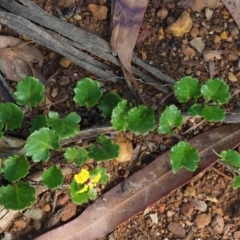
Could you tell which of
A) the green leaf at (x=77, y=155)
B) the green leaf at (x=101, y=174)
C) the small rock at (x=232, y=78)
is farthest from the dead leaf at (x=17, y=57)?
the small rock at (x=232, y=78)

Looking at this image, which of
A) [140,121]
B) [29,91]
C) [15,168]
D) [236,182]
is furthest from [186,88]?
[15,168]

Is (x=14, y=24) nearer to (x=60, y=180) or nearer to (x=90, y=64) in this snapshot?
(x=90, y=64)

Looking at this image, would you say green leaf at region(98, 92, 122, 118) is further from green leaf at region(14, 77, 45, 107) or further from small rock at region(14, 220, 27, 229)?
small rock at region(14, 220, 27, 229)

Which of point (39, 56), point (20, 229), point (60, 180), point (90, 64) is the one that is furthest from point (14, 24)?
point (20, 229)

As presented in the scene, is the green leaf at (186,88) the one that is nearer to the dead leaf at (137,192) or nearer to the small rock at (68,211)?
the dead leaf at (137,192)

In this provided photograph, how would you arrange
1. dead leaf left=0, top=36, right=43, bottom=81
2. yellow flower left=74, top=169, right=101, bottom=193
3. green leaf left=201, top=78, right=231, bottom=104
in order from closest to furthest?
1. yellow flower left=74, top=169, right=101, bottom=193
2. green leaf left=201, top=78, right=231, bottom=104
3. dead leaf left=0, top=36, right=43, bottom=81

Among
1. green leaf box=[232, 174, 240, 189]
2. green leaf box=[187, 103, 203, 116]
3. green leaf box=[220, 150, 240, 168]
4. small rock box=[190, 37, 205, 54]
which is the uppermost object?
small rock box=[190, 37, 205, 54]

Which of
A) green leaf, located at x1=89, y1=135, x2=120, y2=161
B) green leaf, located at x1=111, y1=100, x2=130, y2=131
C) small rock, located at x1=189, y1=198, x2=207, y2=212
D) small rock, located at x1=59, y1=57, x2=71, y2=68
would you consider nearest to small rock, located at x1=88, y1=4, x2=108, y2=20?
small rock, located at x1=59, y1=57, x2=71, y2=68
